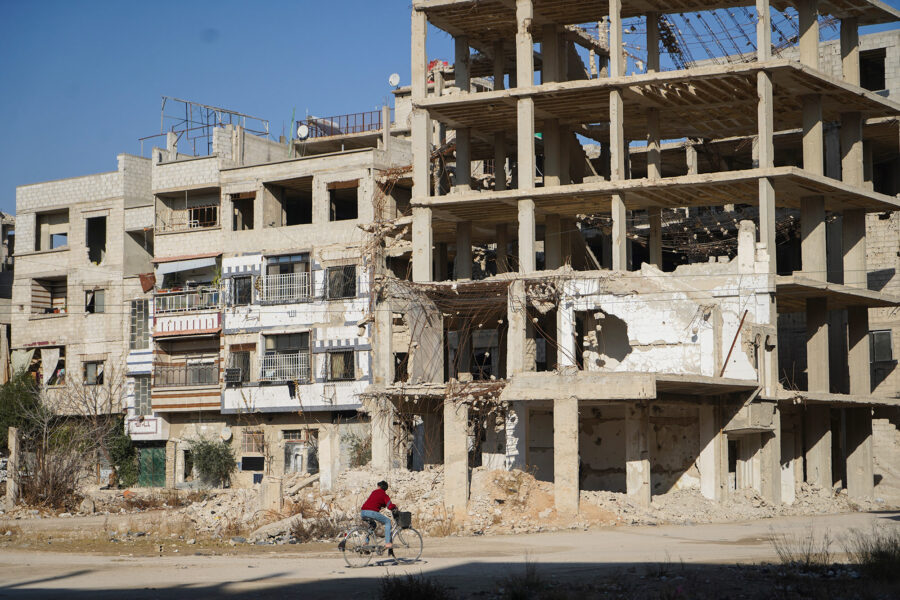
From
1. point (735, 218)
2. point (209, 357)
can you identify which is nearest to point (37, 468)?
point (209, 357)

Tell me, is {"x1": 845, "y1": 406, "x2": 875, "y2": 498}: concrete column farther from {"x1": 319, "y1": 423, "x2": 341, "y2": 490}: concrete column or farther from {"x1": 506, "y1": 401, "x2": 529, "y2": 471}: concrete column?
{"x1": 319, "y1": 423, "x2": 341, "y2": 490}: concrete column

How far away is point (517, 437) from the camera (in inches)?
1497

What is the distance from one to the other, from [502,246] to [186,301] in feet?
48.5

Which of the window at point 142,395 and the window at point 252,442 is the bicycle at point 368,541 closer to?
the window at point 252,442

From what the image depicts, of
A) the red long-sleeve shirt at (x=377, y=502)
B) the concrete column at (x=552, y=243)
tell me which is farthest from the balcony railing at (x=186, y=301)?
the red long-sleeve shirt at (x=377, y=502)

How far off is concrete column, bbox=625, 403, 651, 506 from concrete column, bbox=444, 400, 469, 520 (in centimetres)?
517

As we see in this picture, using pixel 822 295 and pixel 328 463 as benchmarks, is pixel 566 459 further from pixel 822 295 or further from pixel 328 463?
pixel 822 295

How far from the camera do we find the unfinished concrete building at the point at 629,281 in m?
36.8

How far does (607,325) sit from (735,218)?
13.5m

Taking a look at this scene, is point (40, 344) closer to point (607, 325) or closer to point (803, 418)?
point (607, 325)

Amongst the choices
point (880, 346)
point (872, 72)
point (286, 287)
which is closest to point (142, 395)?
point (286, 287)

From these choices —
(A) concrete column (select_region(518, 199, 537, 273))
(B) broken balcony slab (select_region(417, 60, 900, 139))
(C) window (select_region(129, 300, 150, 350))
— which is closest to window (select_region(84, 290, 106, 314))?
(C) window (select_region(129, 300, 150, 350))

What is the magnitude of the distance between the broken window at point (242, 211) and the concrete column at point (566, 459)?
23627mm

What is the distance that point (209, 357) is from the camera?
173 ft
